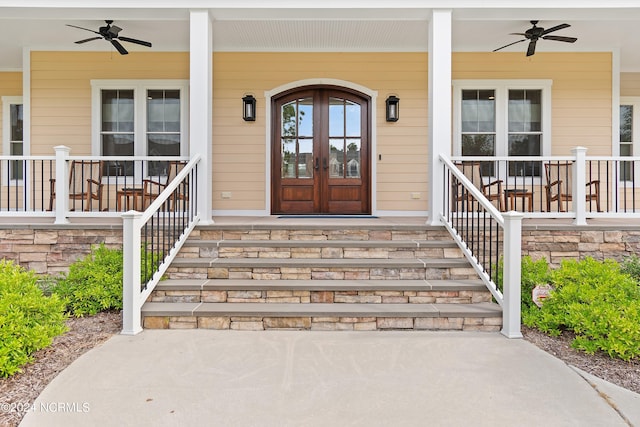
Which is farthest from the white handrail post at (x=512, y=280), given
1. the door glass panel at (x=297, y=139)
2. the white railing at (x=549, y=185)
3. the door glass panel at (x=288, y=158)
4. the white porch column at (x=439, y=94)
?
the door glass panel at (x=288, y=158)

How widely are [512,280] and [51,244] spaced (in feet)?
15.4

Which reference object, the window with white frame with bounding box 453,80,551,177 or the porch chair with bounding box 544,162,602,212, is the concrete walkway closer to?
the porch chair with bounding box 544,162,602,212

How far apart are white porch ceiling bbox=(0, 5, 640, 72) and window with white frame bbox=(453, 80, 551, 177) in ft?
2.14

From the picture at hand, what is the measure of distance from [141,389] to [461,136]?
19.5ft

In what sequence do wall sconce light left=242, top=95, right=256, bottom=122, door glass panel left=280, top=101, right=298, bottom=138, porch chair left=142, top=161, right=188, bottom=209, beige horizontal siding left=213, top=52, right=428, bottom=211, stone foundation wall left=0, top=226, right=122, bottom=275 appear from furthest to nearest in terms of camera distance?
door glass panel left=280, top=101, right=298, bottom=138 < beige horizontal siding left=213, top=52, right=428, bottom=211 < wall sconce light left=242, top=95, right=256, bottom=122 < porch chair left=142, top=161, right=188, bottom=209 < stone foundation wall left=0, top=226, right=122, bottom=275

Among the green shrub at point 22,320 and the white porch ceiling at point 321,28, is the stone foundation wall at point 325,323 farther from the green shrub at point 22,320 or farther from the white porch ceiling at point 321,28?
the white porch ceiling at point 321,28

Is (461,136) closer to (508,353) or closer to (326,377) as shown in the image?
(508,353)

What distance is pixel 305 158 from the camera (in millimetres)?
6848

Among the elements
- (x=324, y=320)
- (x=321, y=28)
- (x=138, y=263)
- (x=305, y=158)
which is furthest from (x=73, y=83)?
(x=324, y=320)

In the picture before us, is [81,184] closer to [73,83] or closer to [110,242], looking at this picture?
[73,83]

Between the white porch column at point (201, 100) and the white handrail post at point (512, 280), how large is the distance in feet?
10.4

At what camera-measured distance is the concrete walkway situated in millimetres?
2180

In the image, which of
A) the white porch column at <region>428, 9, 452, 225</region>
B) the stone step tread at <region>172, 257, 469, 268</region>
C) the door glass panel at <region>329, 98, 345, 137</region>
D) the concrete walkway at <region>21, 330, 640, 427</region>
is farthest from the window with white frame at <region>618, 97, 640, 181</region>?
the concrete walkway at <region>21, 330, 640, 427</region>

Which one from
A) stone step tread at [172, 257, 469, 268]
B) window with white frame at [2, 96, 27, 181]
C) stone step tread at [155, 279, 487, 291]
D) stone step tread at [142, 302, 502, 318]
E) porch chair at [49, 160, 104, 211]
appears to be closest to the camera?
stone step tread at [142, 302, 502, 318]
